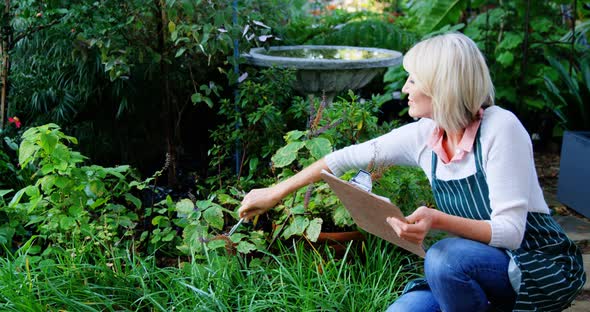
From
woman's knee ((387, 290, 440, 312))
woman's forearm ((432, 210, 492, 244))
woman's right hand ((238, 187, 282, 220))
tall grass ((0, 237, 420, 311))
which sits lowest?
tall grass ((0, 237, 420, 311))

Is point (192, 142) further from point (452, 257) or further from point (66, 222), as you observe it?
point (452, 257)

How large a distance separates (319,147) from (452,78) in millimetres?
1075

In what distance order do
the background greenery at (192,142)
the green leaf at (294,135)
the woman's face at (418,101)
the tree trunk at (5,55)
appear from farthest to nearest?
the tree trunk at (5,55)
the green leaf at (294,135)
the background greenery at (192,142)
the woman's face at (418,101)

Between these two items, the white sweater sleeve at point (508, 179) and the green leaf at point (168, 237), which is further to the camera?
the green leaf at point (168, 237)

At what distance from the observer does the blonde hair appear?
213 centimetres

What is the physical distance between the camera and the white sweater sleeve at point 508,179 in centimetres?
208

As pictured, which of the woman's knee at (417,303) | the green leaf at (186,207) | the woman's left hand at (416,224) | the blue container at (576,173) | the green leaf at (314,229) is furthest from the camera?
the blue container at (576,173)

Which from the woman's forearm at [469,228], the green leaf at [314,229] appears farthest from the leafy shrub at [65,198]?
the woman's forearm at [469,228]

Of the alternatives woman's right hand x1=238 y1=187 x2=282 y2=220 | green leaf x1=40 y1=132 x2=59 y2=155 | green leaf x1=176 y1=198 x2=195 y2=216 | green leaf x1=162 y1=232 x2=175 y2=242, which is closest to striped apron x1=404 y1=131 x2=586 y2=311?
woman's right hand x1=238 y1=187 x2=282 y2=220

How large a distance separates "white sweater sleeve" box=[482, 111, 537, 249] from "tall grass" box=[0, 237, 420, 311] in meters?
0.76

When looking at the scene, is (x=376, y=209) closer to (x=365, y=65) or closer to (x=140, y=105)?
(x=365, y=65)

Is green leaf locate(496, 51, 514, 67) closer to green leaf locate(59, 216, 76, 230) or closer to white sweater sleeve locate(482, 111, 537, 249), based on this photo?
white sweater sleeve locate(482, 111, 537, 249)

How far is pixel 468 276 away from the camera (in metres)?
2.16

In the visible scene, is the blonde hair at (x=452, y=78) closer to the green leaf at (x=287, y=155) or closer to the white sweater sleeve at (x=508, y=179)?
the white sweater sleeve at (x=508, y=179)
